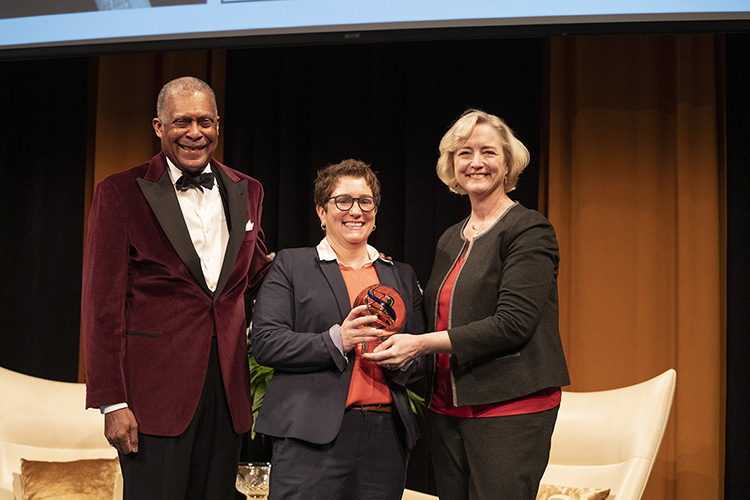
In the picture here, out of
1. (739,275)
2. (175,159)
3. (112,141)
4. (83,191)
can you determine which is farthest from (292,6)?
(739,275)

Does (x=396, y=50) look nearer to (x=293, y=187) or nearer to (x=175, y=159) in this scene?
(x=293, y=187)

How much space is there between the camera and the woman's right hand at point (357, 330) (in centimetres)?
195

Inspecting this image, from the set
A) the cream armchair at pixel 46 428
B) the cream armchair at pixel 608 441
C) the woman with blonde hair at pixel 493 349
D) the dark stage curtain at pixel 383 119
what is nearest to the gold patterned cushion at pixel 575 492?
the cream armchair at pixel 608 441

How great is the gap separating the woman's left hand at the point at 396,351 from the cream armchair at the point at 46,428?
179cm

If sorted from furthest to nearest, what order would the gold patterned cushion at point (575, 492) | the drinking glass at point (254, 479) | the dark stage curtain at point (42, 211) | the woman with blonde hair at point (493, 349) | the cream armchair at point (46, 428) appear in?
the dark stage curtain at point (42, 211)
the cream armchair at point (46, 428)
the drinking glass at point (254, 479)
the gold patterned cushion at point (575, 492)
the woman with blonde hair at point (493, 349)

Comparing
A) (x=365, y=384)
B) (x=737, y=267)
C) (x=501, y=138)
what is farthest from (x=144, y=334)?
(x=737, y=267)

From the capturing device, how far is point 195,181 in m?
2.12

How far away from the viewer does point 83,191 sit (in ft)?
14.3

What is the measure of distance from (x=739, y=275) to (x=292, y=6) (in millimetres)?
2621

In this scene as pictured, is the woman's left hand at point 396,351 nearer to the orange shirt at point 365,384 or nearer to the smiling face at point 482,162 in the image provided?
the orange shirt at point 365,384

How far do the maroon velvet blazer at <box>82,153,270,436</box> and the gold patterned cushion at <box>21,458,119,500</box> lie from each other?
1226 mm

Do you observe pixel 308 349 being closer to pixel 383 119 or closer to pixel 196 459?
pixel 196 459

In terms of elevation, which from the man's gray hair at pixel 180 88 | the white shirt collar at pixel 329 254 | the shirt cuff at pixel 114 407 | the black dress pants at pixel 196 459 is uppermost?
the man's gray hair at pixel 180 88

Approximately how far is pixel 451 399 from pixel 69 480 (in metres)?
1.87
